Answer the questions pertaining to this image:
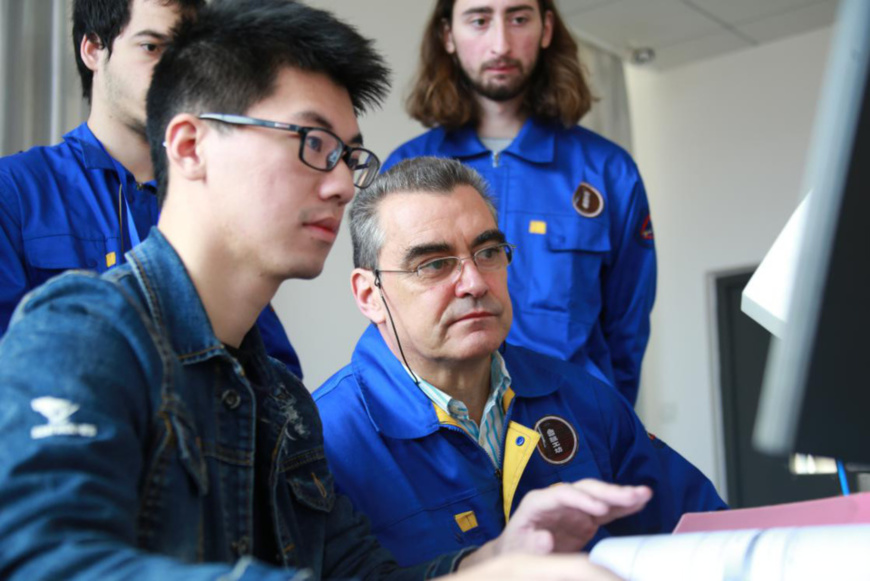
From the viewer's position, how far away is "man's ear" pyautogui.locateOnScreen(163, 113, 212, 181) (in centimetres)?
109

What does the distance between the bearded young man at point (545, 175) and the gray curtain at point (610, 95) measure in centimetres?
261

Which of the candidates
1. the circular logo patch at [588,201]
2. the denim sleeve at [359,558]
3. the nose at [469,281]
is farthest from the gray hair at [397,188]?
the denim sleeve at [359,558]

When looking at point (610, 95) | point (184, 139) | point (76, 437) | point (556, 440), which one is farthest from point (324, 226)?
point (610, 95)

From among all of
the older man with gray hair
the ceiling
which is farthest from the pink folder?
the ceiling

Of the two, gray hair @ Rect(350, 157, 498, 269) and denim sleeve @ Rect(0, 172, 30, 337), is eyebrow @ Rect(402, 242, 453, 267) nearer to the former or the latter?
gray hair @ Rect(350, 157, 498, 269)

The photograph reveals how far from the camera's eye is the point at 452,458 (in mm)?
1531

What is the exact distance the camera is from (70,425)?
0.74 metres

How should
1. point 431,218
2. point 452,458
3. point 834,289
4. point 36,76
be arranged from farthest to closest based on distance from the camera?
point 36,76, point 431,218, point 452,458, point 834,289

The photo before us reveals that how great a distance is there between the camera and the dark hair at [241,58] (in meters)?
1.11

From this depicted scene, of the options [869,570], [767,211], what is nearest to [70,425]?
[869,570]

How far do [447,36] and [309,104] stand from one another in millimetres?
1541

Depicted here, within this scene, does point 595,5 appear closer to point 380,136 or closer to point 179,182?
point 380,136

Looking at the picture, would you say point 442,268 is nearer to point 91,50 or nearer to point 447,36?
point 91,50

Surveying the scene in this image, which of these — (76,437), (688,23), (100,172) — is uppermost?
(688,23)
